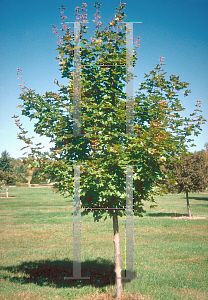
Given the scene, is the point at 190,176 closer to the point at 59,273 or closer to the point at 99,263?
the point at 99,263

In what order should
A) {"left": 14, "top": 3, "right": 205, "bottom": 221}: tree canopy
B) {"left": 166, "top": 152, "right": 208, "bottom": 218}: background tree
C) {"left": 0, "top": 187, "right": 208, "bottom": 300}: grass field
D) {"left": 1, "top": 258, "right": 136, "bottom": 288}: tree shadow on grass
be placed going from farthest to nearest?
{"left": 166, "top": 152, "right": 208, "bottom": 218}: background tree < {"left": 1, "top": 258, "right": 136, "bottom": 288}: tree shadow on grass < {"left": 0, "top": 187, "right": 208, "bottom": 300}: grass field < {"left": 14, "top": 3, "right": 205, "bottom": 221}: tree canopy

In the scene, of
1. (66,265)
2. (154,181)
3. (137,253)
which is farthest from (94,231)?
(154,181)

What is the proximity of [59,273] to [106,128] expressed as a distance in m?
4.87

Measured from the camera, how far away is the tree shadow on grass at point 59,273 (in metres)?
6.98

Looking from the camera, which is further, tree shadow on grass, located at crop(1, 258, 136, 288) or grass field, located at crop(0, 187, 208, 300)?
tree shadow on grass, located at crop(1, 258, 136, 288)

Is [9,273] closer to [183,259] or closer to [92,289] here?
[92,289]

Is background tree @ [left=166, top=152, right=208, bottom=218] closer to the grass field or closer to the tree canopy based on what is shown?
the grass field

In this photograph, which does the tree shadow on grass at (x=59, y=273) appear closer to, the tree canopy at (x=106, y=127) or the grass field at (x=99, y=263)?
the grass field at (x=99, y=263)

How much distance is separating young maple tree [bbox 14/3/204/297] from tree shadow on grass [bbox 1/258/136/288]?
1672 mm

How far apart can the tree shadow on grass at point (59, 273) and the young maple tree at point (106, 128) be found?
1672 millimetres

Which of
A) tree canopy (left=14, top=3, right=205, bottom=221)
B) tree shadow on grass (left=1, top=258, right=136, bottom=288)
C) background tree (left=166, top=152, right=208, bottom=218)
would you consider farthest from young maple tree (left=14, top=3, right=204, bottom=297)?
background tree (left=166, top=152, right=208, bottom=218)

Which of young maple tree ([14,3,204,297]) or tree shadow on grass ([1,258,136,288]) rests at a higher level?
young maple tree ([14,3,204,297])

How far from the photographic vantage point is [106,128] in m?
5.25

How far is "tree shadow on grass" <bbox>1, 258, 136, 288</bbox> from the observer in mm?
6980
